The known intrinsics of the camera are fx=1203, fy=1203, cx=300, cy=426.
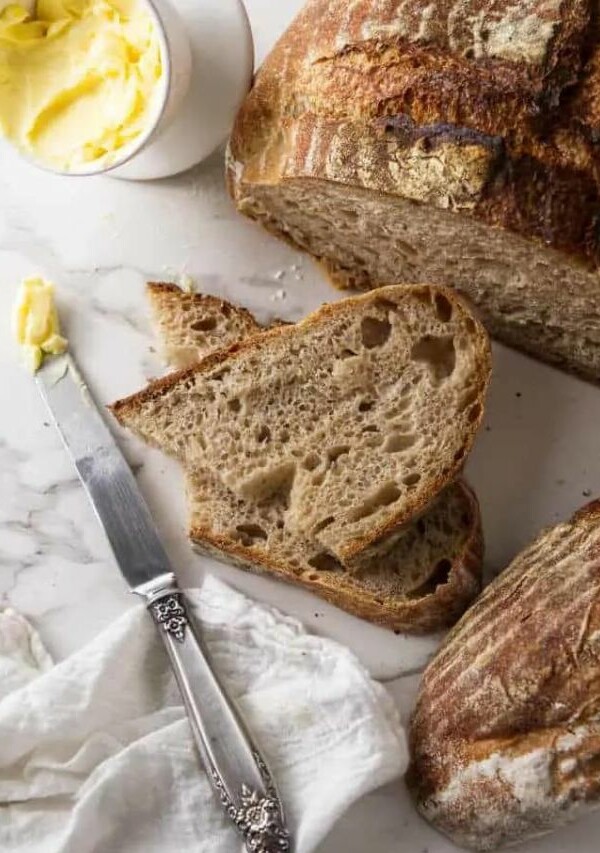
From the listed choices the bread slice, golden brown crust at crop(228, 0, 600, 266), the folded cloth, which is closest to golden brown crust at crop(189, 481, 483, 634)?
the folded cloth

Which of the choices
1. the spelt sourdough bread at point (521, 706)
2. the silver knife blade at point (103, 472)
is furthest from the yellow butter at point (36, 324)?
the spelt sourdough bread at point (521, 706)

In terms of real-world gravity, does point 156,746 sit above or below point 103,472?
below

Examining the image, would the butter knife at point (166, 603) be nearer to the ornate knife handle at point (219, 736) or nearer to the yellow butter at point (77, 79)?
the ornate knife handle at point (219, 736)

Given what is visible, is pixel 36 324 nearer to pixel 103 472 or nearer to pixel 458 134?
pixel 103 472

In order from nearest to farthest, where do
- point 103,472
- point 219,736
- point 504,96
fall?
point 504,96, point 219,736, point 103,472

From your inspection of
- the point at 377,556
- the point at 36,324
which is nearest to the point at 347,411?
the point at 377,556

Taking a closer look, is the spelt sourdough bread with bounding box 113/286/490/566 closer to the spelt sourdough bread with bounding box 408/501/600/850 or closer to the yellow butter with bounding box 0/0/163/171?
the spelt sourdough bread with bounding box 408/501/600/850
